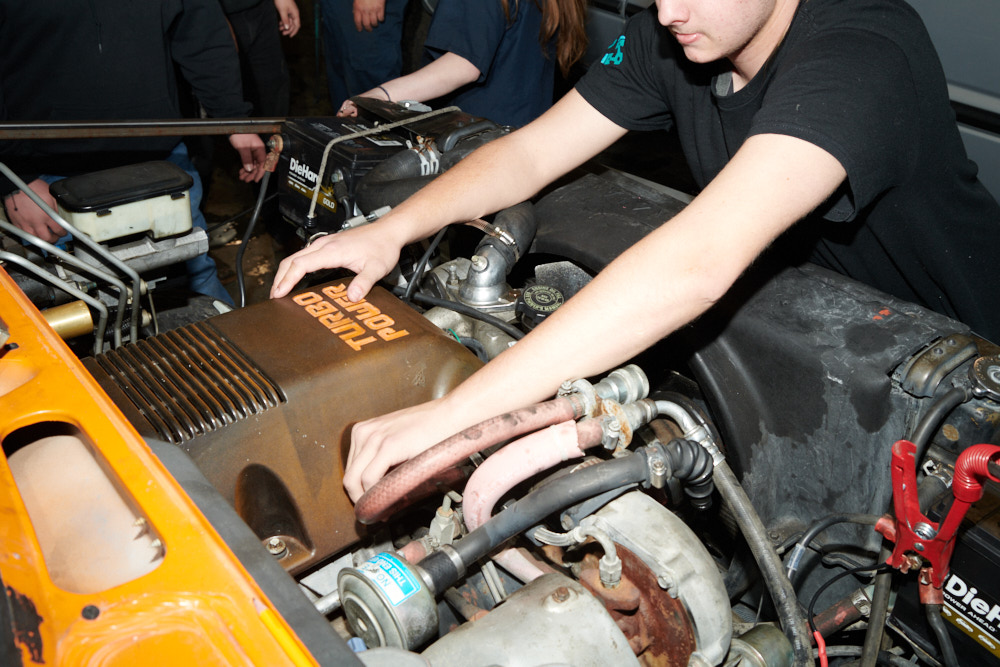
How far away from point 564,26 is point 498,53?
24 centimetres

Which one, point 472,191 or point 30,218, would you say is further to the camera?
point 30,218

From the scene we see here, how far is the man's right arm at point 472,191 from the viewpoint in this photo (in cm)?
141

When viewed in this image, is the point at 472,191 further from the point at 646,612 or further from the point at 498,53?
the point at 498,53

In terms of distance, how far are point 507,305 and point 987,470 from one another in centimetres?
82

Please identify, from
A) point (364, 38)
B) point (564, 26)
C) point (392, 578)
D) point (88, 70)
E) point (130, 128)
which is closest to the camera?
point (392, 578)

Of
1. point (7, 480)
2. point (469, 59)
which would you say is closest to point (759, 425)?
point (7, 480)

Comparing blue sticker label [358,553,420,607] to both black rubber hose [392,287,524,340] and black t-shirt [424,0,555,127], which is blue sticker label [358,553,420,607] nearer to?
black rubber hose [392,287,524,340]

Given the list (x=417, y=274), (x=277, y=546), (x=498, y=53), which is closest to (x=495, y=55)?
(x=498, y=53)

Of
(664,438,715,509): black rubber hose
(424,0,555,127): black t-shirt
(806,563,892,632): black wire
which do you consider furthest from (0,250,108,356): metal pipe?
(424,0,555,127): black t-shirt

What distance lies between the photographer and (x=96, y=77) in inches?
96.0

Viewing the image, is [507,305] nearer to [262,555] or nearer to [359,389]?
[359,389]

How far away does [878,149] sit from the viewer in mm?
1175

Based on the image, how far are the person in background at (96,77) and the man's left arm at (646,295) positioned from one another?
1394mm

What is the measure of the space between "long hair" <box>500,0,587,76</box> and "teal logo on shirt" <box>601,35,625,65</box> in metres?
0.87
